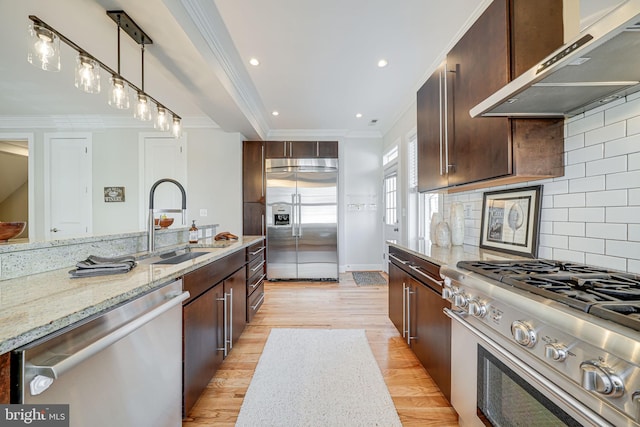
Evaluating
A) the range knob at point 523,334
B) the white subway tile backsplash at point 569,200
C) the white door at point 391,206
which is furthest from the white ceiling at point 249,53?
the range knob at point 523,334

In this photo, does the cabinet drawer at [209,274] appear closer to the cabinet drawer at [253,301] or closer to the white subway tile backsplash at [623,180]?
the cabinet drawer at [253,301]

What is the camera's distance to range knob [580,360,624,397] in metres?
0.60

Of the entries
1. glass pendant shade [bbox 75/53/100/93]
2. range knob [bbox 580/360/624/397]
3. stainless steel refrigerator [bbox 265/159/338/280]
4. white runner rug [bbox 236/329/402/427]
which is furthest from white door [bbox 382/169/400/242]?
glass pendant shade [bbox 75/53/100/93]

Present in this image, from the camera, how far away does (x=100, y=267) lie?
1248 mm

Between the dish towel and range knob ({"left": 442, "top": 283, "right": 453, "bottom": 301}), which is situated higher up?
the dish towel

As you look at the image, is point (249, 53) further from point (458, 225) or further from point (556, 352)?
point (556, 352)

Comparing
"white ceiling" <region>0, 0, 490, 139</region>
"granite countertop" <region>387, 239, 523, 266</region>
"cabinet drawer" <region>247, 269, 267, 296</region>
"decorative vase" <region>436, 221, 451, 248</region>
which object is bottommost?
"cabinet drawer" <region>247, 269, 267, 296</region>

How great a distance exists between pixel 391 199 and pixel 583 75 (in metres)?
3.94

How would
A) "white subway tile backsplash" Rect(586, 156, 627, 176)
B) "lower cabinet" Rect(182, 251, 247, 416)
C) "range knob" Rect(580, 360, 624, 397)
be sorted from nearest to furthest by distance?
"range knob" Rect(580, 360, 624, 397)
"white subway tile backsplash" Rect(586, 156, 627, 176)
"lower cabinet" Rect(182, 251, 247, 416)

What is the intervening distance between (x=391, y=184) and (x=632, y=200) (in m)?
3.83

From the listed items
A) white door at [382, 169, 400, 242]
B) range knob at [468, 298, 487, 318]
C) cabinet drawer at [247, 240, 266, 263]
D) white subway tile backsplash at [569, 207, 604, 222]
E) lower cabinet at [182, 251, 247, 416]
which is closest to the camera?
range knob at [468, 298, 487, 318]

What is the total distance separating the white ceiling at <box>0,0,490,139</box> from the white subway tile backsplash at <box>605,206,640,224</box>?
1.80 metres

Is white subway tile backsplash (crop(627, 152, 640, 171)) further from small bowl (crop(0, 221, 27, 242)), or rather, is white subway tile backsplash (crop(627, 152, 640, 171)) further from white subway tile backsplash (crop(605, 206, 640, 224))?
small bowl (crop(0, 221, 27, 242))

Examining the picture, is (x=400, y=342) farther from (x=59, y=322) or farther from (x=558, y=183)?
(x=59, y=322)
